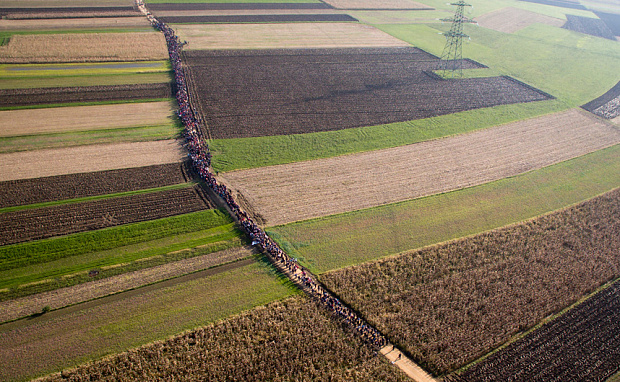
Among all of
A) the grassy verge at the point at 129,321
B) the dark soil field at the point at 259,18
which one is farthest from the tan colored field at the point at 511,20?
the grassy verge at the point at 129,321

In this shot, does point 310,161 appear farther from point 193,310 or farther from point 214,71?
point 214,71

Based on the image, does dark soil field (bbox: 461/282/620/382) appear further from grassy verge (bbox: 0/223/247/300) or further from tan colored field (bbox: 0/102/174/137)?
tan colored field (bbox: 0/102/174/137)

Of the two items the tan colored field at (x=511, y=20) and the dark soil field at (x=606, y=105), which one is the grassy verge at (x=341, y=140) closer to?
the dark soil field at (x=606, y=105)

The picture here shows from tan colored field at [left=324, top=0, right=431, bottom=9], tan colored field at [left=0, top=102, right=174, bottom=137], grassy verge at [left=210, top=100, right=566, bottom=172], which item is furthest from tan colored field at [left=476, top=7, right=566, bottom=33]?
tan colored field at [left=0, top=102, right=174, bottom=137]

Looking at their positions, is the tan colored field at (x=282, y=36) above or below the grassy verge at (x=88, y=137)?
above

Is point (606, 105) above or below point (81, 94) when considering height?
below

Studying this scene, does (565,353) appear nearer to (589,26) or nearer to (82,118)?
(82,118)

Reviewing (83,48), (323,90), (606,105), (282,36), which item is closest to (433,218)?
(323,90)
